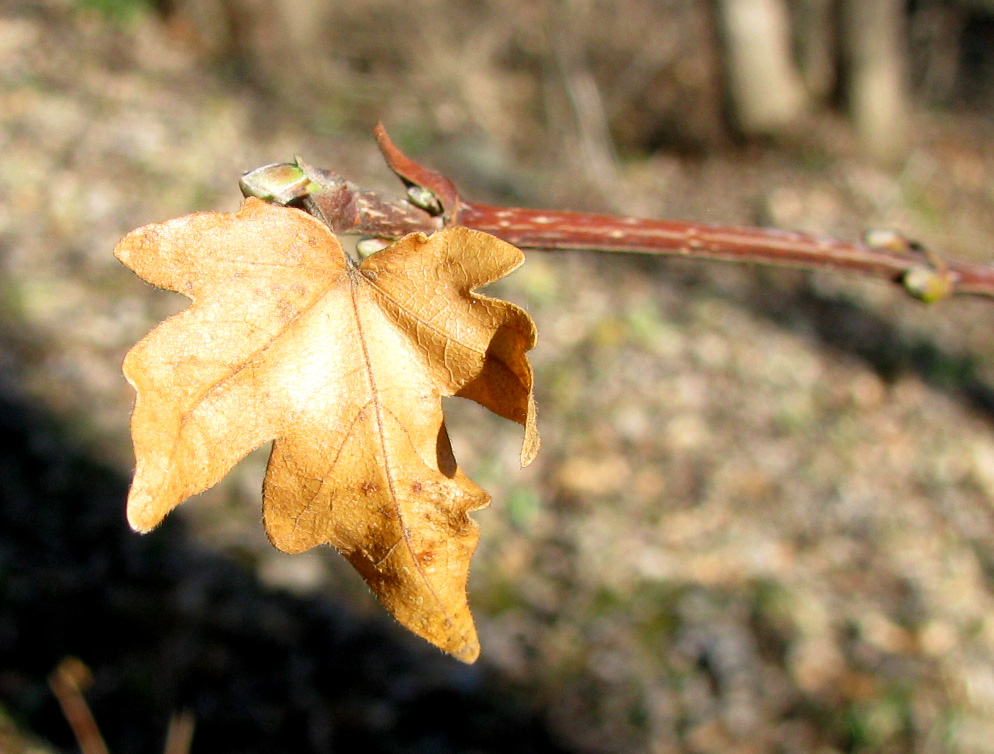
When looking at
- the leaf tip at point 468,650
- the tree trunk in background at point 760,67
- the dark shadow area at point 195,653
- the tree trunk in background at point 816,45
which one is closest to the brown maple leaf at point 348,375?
the leaf tip at point 468,650

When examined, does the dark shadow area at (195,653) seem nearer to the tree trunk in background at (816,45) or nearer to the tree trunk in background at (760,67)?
the tree trunk in background at (760,67)

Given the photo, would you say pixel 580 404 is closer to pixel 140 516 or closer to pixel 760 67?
pixel 760 67

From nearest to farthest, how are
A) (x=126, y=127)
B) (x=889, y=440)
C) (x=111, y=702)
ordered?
(x=111, y=702) < (x=889, y=440) < (x=126, y=127)

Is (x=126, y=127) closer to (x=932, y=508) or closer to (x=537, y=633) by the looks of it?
(x=537, y=633)

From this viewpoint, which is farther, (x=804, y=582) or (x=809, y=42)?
(x=809, y=42)

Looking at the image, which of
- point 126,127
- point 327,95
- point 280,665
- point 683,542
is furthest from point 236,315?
point 327,95

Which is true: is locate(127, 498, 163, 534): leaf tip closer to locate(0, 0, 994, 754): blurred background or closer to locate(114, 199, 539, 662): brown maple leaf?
locate(114, 199, 539, 662): brown maple leaf

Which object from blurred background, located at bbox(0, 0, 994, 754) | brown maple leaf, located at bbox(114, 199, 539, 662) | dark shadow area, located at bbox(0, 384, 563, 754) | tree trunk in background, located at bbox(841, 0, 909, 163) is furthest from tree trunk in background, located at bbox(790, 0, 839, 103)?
brown maple leaf, located at bbox(114, 199, 539, 662)
